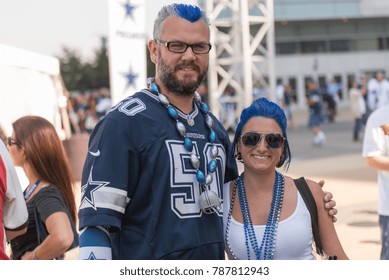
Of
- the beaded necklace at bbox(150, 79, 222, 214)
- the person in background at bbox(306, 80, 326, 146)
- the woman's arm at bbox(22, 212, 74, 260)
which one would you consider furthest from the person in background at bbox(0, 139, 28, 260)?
the person in background at bbox(306, 80, 326, 146)

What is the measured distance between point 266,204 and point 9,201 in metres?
0.92

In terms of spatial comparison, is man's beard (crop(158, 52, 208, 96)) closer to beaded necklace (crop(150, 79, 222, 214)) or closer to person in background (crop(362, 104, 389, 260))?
beaded necklace (crop(150, 79, 222, 214))

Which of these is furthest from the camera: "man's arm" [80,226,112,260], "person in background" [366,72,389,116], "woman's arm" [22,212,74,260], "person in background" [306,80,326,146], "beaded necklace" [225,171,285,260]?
"person in background" [306,80,326,146]

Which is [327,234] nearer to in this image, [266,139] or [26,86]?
[266,139]

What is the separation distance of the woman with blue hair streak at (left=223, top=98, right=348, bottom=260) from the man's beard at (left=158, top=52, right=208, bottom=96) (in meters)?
0.32

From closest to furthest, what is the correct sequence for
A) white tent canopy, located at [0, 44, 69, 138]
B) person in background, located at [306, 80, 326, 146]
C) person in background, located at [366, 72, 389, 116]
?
white tent canopy, located at [0, 44, 69, 138]
person in background, located at [366, 72, 389, 116]
person in background, located at [306, 80, 326, 146]

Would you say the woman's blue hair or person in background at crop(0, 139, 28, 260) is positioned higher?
the woman's blue hair

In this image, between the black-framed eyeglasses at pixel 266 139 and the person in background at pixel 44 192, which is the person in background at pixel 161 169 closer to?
the black-framed eyeglasses at pixel 266 139

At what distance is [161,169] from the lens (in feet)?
6.92

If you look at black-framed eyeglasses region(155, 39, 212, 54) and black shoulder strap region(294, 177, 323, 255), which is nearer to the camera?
black-framed eyeglasses region(155, 39, 212, 54)

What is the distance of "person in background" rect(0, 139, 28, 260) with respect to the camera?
2.37 meters

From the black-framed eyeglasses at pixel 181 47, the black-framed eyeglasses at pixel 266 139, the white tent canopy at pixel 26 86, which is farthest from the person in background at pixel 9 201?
the white tent canopy at pixel 26 86
